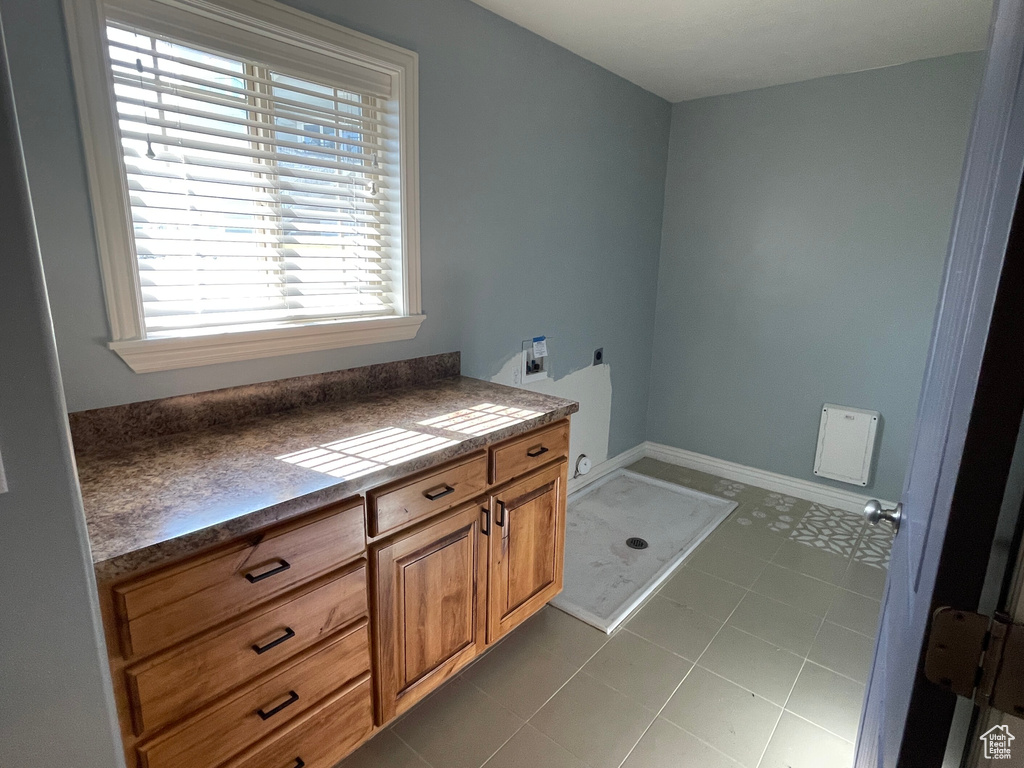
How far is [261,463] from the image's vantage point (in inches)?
54.2

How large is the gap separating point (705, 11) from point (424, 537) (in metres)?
2.23

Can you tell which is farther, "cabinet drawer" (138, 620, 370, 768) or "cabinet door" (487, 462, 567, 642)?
"cabinet door" (487, 462, 567, 642)

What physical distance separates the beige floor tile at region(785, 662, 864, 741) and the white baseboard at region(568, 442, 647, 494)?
60.0 inches

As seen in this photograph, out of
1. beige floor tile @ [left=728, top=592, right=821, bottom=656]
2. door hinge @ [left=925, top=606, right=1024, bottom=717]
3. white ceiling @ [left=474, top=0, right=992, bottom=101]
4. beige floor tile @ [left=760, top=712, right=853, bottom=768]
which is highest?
white ceiling @ [left=474, top=0, right=992, bottom=101]

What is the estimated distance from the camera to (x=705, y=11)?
2154 millimetres

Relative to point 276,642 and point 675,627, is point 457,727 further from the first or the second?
point 675,627

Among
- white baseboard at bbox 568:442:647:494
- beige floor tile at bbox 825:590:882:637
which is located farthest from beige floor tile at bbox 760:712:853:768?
white baseboard at bbox 568:442:647:494

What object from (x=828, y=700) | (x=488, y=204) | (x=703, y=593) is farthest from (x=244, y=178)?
(x=828, y=700)

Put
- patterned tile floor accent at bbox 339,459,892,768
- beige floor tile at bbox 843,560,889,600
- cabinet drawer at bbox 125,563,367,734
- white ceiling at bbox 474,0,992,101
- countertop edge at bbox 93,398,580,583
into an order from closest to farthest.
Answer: countertop edge at bbox 93,398,580,583
cabinet drawer at bbox 125,563,367,734
patterned tile floor accent at bbox 339,459,892,768
white ceiling at bbox 474,0,992,101
beige floor tile at bbox 843,560,889,600

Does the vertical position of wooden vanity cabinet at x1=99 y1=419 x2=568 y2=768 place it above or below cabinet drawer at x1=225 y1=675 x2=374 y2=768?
above

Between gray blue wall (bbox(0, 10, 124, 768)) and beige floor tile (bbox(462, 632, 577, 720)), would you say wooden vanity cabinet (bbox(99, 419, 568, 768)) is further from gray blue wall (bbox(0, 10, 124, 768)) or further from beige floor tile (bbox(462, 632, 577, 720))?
gray blue wall (bbox(0, 10, 124, 768))

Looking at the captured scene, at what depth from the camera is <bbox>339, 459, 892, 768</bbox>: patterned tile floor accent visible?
1.64m

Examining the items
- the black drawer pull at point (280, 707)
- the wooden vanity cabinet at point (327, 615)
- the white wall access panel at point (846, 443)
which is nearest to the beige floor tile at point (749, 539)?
the white wall access panel at point (846, 443)

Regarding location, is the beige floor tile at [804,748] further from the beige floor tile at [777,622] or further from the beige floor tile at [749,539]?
the beige floor tile at [749,539]
